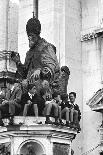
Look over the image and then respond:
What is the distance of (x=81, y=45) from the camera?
1061 inches

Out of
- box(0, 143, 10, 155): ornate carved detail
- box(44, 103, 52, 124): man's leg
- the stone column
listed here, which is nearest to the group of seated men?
box(44, 103, 52, 124): man's leg

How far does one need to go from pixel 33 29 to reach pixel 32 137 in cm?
243

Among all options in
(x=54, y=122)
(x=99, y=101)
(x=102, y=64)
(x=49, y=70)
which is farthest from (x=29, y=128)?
(x=102, y=64)

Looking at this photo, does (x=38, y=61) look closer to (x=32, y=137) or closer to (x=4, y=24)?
(x=32, y=137)

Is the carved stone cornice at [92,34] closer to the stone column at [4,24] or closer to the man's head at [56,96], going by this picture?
the stone column at [4,24]

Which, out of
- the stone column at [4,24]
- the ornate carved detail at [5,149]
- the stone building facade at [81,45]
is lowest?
the ornate carved detail at [5,149]

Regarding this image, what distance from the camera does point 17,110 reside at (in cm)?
1231

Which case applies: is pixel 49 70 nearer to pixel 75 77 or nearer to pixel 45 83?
pixel 45 83

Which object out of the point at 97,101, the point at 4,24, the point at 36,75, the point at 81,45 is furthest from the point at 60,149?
the point at 4,24

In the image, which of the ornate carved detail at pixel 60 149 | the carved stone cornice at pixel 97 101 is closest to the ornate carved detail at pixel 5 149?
the ornate carved detail at pixel 60 149

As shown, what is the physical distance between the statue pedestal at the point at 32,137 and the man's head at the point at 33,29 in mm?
1936

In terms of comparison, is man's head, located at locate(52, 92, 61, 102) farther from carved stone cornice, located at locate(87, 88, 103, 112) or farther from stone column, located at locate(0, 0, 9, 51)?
stone column, located at locate(0, 0, 9, 51)

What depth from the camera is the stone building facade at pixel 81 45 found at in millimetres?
25516

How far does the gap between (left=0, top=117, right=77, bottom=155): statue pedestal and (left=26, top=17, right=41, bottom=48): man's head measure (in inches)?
76.2
